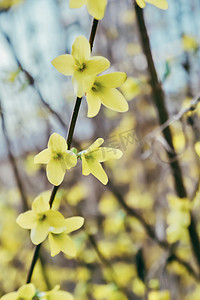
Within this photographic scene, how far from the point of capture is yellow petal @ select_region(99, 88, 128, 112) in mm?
522

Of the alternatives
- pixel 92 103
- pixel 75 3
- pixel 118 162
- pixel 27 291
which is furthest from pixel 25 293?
pixel 118 162

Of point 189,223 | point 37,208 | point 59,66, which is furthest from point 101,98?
point 189,223

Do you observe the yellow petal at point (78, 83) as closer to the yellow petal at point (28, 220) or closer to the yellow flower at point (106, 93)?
the yellow flower at point (106, 93)

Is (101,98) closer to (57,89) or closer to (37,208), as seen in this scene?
(37,208)

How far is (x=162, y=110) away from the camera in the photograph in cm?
103

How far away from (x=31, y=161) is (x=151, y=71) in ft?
4.37

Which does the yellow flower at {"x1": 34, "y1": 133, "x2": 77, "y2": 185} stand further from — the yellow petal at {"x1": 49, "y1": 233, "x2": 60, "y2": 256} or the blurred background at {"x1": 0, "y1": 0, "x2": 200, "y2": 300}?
the blurred background at {"x1": 0, "y1": 0, "x2": 200, "y2": 300}

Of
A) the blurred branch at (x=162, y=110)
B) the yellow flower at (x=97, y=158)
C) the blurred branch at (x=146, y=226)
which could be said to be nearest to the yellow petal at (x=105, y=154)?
the yellow flower at (x=97, y=158)

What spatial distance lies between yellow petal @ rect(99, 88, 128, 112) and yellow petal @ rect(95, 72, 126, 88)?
0.01m

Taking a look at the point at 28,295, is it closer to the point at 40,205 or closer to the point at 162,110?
the point at 40,205

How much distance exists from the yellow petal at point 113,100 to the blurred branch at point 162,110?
0.40 metres

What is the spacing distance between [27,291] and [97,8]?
0.54 metres

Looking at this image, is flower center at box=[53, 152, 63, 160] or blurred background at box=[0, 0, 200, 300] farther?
blurred background at box=[0, 0, 200, 300]

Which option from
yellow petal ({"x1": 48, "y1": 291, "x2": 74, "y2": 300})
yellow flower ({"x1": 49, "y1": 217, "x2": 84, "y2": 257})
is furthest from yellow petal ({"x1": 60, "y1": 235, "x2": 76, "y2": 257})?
yellow petal ({"x1": 48, "y1": 291, "x2": 74, "y2": 300})
